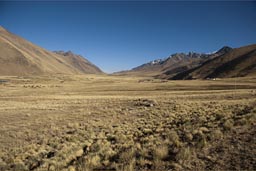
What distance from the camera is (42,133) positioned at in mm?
14773

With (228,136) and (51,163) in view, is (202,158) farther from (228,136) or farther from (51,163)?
(51,163)

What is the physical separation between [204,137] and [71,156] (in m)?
6.56

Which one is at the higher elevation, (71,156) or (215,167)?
(215,167)

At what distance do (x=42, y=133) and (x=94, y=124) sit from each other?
4281mm

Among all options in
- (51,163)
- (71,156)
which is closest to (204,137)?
(71,156)

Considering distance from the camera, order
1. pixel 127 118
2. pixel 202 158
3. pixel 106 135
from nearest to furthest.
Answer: pixel 202 158 < pixel 106 135 < pixel 127 118

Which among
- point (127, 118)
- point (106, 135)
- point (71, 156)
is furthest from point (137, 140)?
point (127, 118)

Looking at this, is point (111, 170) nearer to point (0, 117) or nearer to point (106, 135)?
point (106, 135)

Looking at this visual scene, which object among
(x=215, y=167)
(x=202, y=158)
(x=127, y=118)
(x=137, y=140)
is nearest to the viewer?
(x=215, y=167)

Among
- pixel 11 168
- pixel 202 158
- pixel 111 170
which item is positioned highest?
pixel 202 158

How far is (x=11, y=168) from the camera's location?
9.05m

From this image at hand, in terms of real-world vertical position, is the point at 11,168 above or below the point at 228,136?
below

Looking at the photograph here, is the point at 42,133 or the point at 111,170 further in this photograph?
the point at 42,133

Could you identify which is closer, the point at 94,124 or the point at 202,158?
the point at 202,158
